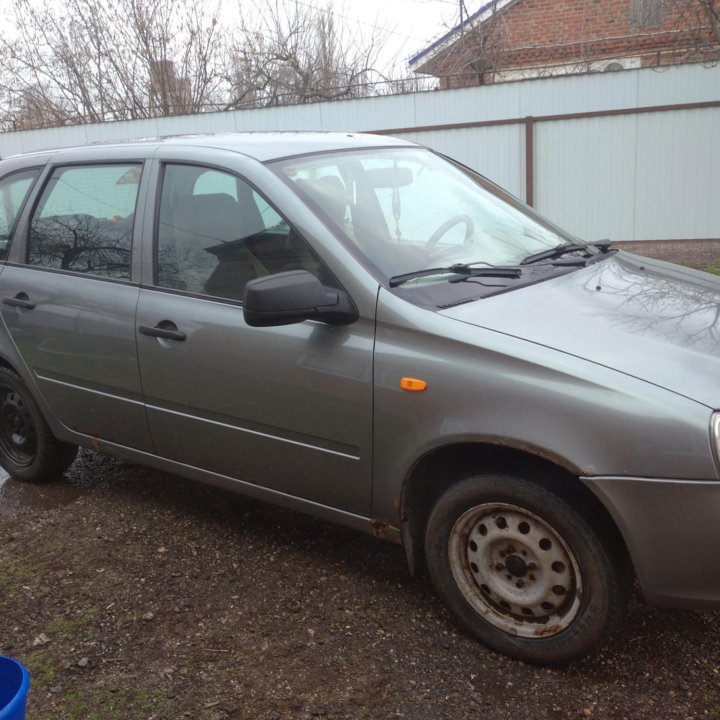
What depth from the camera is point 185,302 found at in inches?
126

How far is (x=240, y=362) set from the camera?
2984 millimetres

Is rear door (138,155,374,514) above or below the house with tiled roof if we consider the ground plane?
below

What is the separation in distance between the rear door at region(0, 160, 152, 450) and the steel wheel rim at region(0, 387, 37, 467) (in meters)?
0.42

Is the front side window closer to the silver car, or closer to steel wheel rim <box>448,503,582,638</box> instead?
the silver car

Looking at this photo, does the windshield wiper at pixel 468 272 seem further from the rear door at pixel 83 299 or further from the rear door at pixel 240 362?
the rear door at pixel 83 299

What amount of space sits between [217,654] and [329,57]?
63.2ft

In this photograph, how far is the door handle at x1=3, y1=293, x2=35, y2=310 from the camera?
375cm

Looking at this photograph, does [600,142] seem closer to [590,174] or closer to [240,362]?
[590,174]

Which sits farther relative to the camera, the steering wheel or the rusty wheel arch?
the steering wheel

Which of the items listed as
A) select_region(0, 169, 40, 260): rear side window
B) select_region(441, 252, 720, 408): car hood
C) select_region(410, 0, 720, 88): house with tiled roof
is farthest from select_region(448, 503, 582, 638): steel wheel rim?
select_region(410, 0, 720, 88): house with tiled roof

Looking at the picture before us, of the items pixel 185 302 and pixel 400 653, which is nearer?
pixel 400 653

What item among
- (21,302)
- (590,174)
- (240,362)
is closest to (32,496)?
(21,302)

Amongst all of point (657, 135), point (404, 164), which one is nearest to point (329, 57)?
point (657, 135)

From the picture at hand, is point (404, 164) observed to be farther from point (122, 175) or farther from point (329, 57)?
point (329, 57)
